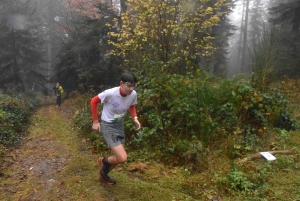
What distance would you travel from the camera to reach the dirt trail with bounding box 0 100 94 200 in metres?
4.37

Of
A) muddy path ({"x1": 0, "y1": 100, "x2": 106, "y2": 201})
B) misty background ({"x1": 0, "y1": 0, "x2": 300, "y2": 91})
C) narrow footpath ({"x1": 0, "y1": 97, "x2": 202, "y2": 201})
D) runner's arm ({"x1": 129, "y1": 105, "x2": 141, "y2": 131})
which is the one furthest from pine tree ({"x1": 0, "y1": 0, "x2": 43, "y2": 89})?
runner's arm ({"x1": 129, "y1": 105, "x2": 141, "y2": 131})

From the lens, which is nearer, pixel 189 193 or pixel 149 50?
pixel 189 193

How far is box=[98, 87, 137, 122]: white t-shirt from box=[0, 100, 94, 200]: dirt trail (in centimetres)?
159

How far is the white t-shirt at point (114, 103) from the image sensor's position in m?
4.12

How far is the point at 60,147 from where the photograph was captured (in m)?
7.34

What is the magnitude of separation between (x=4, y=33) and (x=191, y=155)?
21.1m

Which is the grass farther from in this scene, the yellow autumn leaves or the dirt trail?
the yellow autumn leaves

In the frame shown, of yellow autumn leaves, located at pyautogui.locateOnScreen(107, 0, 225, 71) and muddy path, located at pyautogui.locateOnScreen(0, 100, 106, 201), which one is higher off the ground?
yellow autumn leaves, located at pyautogui.locateOnScreen(107, 0, 225, 71)

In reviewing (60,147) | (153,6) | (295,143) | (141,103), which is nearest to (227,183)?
(295,143)

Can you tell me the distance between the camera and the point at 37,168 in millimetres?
5641

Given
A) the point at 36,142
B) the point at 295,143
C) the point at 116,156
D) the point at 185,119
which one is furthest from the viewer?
the point at 36,142

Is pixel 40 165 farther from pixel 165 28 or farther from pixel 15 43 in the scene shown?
pixel 15 43

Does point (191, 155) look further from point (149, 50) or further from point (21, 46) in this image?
point (21, 46)

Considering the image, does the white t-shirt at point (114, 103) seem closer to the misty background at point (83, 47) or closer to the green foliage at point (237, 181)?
the green foliage at point (237, 181)
